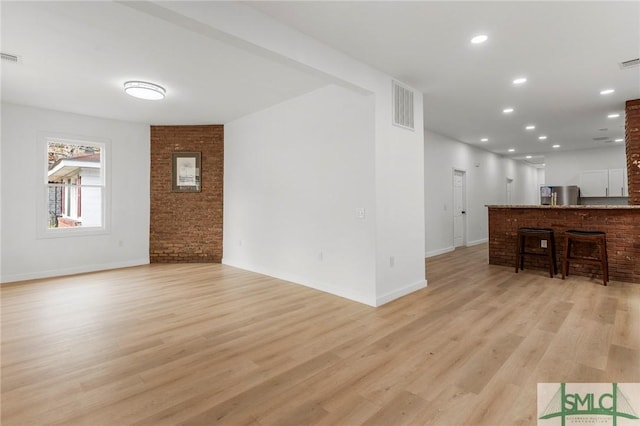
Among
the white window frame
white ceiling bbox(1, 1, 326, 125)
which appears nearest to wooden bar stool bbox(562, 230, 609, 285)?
white ceiling bbox(1, 1, 326, 125)

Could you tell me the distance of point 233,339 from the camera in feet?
9.34

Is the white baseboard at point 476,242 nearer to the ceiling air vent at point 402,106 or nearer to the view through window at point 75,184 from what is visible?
the ceiling air vent at point 402,106

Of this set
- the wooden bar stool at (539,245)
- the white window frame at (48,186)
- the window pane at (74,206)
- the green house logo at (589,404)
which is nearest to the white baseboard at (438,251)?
the wooden bar stool at (539,245)

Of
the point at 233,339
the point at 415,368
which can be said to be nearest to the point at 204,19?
the point at 233,339

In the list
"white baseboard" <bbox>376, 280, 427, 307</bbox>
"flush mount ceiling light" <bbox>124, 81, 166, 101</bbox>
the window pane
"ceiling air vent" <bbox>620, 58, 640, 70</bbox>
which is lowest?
"white baseboard" <bbox>376, 280, 427, 307</bbox>

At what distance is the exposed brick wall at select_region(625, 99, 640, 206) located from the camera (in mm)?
4805

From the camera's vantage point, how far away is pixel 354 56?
343 centimetres

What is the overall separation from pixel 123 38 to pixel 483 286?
5399 millimetres

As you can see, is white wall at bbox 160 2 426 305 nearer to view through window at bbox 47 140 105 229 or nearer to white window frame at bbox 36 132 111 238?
white window frame at bbox 36 132 111 238

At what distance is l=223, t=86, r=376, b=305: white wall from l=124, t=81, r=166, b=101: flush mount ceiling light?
1.74m

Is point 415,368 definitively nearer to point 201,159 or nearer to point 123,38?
point 123,38

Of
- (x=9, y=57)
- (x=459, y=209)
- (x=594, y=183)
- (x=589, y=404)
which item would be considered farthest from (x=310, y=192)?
(x=594, y=183)

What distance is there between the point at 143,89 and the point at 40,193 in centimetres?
303

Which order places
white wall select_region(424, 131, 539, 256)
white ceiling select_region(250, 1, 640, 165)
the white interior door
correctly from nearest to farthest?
white ceiling select_region(250, 1, 640, 165)
white wall select_region(424, 131, 539, 256)
the white interior door
